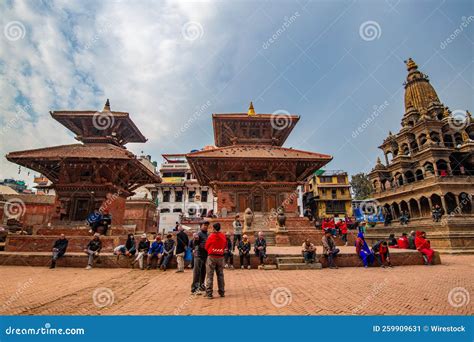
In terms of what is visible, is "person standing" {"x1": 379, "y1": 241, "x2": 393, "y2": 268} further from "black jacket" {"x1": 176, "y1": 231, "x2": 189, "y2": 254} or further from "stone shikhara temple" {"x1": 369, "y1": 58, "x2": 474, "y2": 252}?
"stone shikhara temple" {"x1": 369, "y1": 58, "x2": 474, "y2": 252}

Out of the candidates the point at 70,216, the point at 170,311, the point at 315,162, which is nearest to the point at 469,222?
the point at 315,162

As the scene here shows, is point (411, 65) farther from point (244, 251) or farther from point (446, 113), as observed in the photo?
point (244, 251)

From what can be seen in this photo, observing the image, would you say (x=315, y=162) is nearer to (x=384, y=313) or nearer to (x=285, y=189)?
(x=285, y=189)

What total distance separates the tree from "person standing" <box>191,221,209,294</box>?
5641 centimetres

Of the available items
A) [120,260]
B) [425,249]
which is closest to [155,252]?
[120,260]

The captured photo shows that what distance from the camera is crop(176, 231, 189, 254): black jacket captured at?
8609mm

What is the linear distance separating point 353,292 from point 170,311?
417cm

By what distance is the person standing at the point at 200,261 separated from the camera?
5.60 metres

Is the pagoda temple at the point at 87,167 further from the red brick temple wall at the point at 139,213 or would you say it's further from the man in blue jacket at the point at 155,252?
the man in blue jacket at the point at 155,252

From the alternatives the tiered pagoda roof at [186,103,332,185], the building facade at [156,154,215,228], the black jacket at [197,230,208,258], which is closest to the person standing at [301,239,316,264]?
the black jacket at [197,230,208,258]

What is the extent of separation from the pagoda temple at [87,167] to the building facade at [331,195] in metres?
34.7

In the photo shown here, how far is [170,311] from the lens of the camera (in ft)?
13.8

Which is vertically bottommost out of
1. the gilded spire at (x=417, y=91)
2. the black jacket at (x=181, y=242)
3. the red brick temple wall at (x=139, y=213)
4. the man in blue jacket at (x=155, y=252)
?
the man in blue jacket at (x=155, y=252)

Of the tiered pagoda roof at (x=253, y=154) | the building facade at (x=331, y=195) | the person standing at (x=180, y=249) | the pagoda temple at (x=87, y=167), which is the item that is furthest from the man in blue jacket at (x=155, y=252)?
the building facade at (x=331, y=195)
